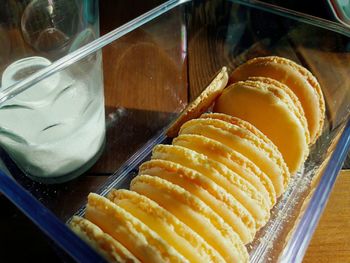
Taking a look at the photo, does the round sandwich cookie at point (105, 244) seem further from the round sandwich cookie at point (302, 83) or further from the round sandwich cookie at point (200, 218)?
the round sandwich cookie at point (302, 83)

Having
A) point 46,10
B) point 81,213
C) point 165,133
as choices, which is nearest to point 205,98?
point 165,133

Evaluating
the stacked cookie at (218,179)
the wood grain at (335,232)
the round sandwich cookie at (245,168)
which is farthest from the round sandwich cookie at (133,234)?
the wood grain at (335,232)

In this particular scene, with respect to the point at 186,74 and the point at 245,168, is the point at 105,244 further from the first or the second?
the point at 186,74

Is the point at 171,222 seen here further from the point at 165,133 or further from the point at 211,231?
the point at 165,133

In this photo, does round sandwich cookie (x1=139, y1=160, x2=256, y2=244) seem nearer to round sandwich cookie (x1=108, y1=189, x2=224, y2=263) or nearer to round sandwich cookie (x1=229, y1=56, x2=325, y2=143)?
round sandwich cookie (x1=108, y1=189, x2=224, y2=263)

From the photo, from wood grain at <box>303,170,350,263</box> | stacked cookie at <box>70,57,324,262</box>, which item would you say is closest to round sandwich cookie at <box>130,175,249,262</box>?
stacked cookie at <box>70,57,324,262</box>

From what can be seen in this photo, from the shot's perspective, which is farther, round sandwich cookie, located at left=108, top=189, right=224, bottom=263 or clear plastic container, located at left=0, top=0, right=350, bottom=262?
clear plastic container, located at left=0, top=0, right=350, bottom=262

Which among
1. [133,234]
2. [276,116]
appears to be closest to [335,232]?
[276,116]
